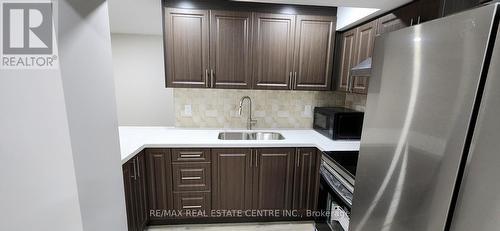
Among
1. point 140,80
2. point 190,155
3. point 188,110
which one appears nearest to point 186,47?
point 188,110

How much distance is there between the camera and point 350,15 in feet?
6.84

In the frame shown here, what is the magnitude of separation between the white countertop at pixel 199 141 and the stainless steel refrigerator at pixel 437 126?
3.89 feet

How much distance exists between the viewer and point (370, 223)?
2.98 feet

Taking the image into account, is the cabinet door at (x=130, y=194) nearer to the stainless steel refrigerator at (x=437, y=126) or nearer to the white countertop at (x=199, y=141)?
the white countertop at (x=199, y=141)

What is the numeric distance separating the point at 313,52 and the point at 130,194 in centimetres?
213

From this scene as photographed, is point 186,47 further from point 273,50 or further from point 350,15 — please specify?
point 350,15

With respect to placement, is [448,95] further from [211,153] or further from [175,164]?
[175,164]

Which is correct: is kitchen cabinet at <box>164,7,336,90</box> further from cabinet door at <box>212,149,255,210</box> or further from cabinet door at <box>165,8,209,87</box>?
cabinet door at <box>212,149,255,210</box>

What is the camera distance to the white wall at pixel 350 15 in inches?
73.6

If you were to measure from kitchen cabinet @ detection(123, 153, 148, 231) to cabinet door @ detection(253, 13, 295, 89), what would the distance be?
4.33 ft

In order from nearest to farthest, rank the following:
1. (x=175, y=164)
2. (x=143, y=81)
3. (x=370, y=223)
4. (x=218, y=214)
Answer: (x=370, y=223) → (x=175, y=164) → (x=218, y=214) → (x=143, y=81)

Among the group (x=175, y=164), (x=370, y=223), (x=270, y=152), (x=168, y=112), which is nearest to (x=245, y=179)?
(x=270, y=152)

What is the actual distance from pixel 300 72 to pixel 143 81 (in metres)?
3.03

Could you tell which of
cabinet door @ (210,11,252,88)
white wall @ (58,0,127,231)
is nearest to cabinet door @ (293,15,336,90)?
cabinet door @ (210,11,252,88)
